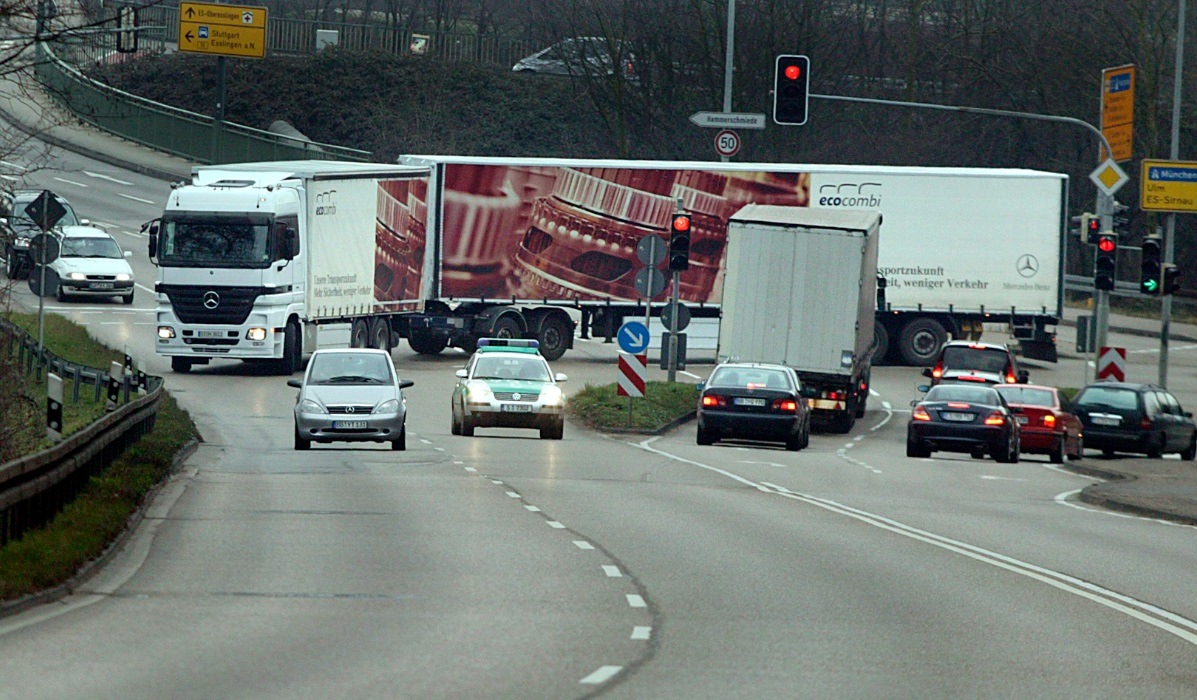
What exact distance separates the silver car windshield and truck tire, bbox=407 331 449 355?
17082 millimetres

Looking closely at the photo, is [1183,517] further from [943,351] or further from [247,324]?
[247,324]

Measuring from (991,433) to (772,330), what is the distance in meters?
4.96

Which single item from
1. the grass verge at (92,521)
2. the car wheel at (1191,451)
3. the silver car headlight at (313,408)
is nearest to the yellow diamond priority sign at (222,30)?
the car wheel at (1191,451)

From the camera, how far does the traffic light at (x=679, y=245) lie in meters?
34.0

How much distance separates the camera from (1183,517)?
20609 millimetres

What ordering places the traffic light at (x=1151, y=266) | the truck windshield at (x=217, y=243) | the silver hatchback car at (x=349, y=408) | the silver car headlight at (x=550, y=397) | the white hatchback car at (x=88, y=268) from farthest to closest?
the white hatchback car at (x=88, y=268), the truck windshield at (x=217, y=243), the traffic light at (x=1151, y=266), the silver car headlight at (x=550, y=397), the silver hatchback car at (x=349, y=408)

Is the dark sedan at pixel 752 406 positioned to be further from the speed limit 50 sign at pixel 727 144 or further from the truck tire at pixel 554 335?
the speed limit 50 sign at pixel 727 144

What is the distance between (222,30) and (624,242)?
103 feet

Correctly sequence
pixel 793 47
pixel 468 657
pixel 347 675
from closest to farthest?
pixel 347 675
pixel 468 657
pixel 793 47

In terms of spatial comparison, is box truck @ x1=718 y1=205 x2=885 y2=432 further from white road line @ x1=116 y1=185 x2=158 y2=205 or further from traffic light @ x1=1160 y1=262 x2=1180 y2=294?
white road line @ x1=116 y1=185 x2=158 y2=205

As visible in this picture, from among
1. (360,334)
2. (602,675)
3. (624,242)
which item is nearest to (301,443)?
(360,334)

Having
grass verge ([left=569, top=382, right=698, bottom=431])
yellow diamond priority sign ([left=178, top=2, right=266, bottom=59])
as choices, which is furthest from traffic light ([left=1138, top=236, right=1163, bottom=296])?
yellow diamond priority sign ([left=178, top=2, right=266, bottom=59])

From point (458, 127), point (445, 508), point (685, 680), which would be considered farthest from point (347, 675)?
point (458, 127)

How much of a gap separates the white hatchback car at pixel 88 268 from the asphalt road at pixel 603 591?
2476 centimetres
